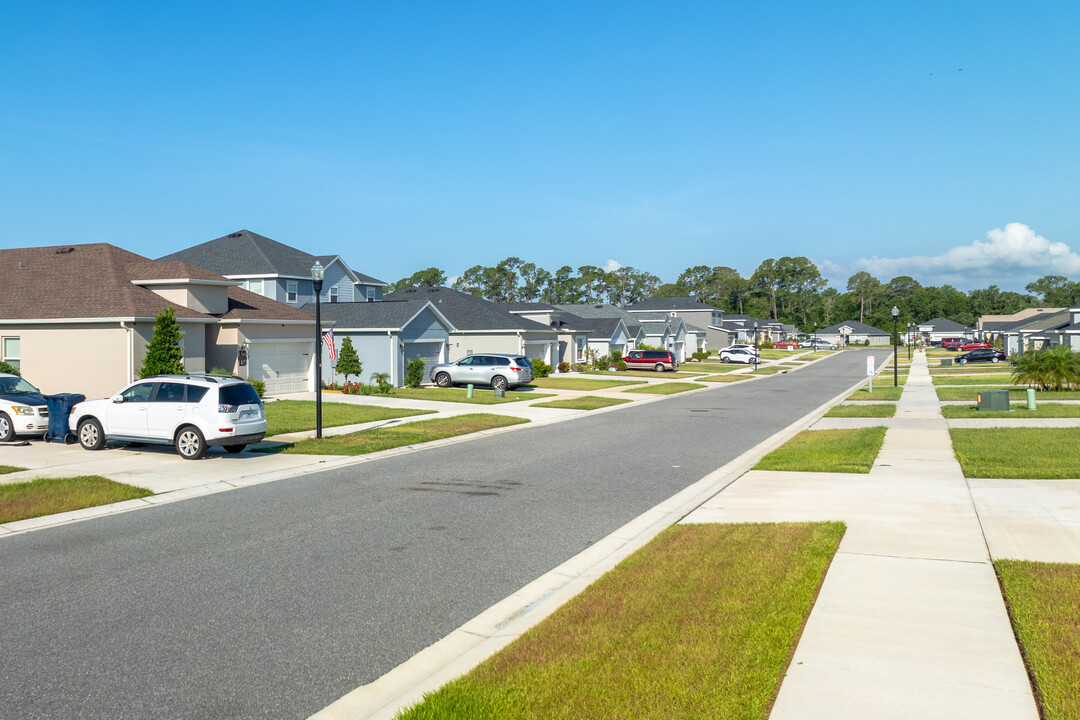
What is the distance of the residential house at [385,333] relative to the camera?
119 ft

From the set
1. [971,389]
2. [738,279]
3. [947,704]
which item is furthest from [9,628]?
[738,279]

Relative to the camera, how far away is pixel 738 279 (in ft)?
549

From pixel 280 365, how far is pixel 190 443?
1586 centimetres

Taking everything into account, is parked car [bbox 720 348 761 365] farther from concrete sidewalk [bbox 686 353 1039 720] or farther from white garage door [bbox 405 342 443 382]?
concrete sidewalk [bbox 686 353 1039 720]

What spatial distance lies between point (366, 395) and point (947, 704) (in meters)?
29.7

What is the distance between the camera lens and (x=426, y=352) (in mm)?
40125

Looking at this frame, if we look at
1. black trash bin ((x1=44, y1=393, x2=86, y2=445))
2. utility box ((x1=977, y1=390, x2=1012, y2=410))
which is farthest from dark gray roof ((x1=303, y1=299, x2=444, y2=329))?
utility box ((x1=977, y1=390, x2=1012, y2=410))

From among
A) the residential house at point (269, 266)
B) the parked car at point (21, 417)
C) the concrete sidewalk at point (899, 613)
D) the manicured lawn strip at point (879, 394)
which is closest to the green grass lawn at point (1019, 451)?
the concrete sidewalk at point (899, 613)

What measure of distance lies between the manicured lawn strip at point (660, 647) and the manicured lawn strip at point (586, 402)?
Answer: 2133 centimetres

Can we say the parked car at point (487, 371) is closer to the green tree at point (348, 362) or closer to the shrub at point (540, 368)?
the green tree at point (348, 362)

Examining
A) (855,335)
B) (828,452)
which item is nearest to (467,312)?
(828,452)

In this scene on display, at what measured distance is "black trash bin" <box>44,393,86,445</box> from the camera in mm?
17344

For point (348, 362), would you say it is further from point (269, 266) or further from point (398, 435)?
point (398, 435)

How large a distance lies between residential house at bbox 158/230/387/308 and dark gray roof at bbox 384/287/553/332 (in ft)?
10.7
